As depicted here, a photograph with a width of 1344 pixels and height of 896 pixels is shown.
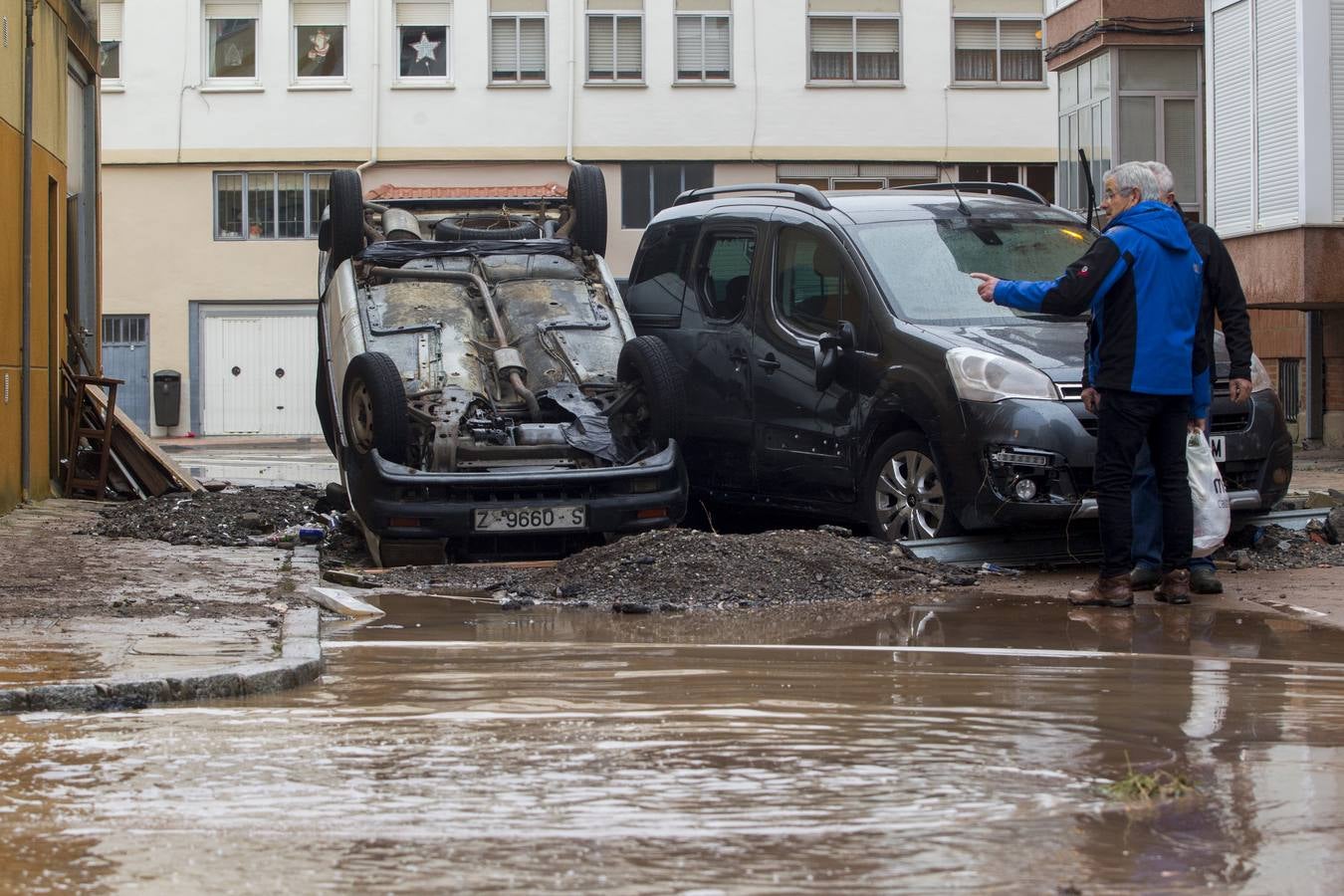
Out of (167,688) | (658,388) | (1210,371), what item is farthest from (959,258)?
(167,688)

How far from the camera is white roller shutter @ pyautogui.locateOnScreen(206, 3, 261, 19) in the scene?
38.9 m

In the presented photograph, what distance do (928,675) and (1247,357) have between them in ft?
11.2

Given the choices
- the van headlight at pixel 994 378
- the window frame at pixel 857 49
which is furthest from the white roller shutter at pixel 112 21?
the van headlight at pixel 994 378

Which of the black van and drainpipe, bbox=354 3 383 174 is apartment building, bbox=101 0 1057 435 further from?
the black van

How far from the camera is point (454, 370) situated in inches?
443

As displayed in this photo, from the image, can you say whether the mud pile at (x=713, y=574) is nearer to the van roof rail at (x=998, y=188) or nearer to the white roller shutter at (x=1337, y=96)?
the van roof rail at (x=998, y=188)

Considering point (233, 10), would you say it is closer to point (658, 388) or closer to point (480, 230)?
point (480, 230)

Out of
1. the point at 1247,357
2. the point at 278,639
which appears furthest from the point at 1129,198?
the point at 278,639

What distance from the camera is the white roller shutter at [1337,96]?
21234 mm

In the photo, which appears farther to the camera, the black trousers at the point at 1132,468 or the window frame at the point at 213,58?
the window frame at the point at 213,58

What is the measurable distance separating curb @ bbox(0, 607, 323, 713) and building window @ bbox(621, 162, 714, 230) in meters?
32.5

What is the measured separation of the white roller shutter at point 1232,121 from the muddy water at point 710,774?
16.7 meters

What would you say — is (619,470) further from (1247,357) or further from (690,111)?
(690,111)

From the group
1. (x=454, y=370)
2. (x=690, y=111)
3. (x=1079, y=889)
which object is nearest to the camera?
(x=1079, y=889)
